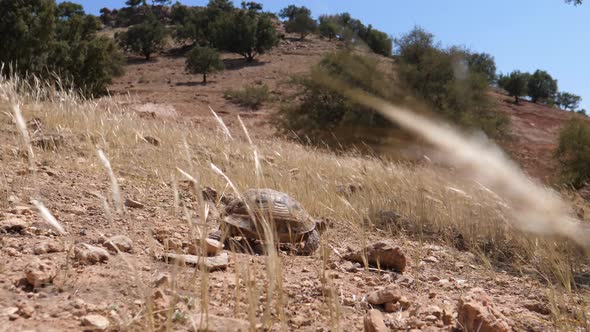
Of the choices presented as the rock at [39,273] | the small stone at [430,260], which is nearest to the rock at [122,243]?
the rock at [39,273]

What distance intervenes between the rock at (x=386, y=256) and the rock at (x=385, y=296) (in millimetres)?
435

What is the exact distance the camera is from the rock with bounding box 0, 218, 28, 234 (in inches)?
78.3

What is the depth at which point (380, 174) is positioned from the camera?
509 cm

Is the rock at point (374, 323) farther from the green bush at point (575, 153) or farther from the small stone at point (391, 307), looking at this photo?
the green bush at point (575, 153)

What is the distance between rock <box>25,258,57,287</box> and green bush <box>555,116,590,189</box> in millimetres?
15595

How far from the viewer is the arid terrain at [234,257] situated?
137 cm

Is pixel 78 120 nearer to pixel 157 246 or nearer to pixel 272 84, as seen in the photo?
pixel 157 246

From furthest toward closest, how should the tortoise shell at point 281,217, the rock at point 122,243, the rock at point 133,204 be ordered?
the rock at point 133,204
the tortoise shell at point 281,217
the rock at point 122,243

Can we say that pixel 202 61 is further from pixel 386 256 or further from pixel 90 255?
pixel 90 255

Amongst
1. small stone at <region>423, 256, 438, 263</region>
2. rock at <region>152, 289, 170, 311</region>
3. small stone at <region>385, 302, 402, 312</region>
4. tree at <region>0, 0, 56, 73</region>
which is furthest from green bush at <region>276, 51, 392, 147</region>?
rock at <region>152, 289, 170, 311</region>

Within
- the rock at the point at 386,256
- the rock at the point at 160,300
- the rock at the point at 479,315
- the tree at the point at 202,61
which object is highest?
the tree at the point at 202,61

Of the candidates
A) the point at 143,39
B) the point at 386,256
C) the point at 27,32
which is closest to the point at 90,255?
the point at 386,256

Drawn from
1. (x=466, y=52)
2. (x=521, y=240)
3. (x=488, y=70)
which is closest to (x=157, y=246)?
(x=521, y=240)

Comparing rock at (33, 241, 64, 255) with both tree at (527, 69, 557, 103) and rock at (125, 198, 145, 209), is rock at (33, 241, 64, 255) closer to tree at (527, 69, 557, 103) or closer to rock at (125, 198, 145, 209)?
rock at (125, 198, 145, 209)
